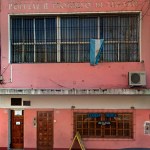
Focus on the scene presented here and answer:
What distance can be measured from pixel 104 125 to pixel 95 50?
12.0ft

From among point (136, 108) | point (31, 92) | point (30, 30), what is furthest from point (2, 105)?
point (136, 108)

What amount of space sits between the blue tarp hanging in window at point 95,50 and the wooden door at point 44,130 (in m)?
3.36

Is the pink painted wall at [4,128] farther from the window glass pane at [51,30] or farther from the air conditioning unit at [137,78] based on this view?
the air conditioning unit at [137,78]

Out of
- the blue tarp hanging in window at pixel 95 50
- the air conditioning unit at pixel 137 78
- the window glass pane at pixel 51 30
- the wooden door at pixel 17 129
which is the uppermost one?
the window glass pane at pixel 51 30

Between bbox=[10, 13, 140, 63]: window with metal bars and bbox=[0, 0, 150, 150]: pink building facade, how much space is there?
47mm

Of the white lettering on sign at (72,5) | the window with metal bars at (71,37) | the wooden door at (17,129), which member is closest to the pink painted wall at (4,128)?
the wooden door at (17,129)

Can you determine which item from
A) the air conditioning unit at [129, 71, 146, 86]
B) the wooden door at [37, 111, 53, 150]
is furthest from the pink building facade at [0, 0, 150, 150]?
the air conditioning unit at [129, 71, 146, 86]

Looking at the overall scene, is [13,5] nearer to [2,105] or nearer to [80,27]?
[80,27]

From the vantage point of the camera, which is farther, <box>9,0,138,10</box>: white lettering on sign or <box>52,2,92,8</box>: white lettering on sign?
<box>52,2,92,8</box>: white lettering on sign

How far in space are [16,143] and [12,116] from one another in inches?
53.2

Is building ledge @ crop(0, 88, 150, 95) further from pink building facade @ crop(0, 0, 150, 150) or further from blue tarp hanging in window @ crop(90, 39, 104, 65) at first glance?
blue tarp hanging in window @ crop(90, 39, 104, 65)

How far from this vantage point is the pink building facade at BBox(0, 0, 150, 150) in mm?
15125

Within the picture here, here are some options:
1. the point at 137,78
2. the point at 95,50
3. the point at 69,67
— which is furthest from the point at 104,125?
the point at 95,50

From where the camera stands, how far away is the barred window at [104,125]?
15648mm
